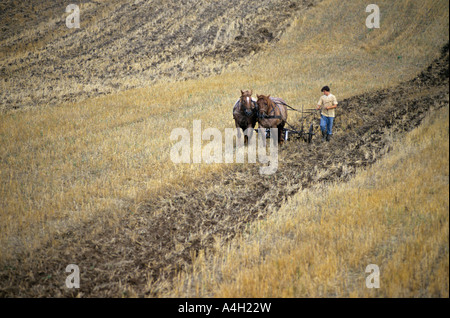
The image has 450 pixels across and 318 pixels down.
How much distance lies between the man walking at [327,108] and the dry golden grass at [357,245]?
421cm

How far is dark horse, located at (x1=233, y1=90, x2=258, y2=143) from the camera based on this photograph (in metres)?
10.9

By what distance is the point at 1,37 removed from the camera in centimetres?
3388

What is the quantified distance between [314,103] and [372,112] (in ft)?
11.0

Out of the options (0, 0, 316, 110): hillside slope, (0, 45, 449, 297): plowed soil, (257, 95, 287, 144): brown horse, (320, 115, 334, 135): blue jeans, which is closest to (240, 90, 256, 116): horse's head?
(257, 95, 287, 144): brown horse

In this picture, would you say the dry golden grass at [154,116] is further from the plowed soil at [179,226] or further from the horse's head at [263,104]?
the horse's head at [263,104]

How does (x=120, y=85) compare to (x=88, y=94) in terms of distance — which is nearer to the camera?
(x=88, y=94)

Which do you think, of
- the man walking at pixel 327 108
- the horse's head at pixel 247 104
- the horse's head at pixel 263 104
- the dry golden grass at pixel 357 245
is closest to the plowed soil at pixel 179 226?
the man walking at pixel 327 108

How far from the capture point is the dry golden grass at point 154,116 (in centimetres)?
817

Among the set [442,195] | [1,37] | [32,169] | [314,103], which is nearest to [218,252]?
[442,195]

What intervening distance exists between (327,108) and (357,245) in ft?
22.0

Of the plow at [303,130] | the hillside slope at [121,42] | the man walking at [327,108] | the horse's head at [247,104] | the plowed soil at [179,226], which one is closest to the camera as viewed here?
the plowed soil at [179,226]

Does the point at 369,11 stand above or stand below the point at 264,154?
above

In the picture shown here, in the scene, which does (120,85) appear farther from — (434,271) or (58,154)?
(434,271)

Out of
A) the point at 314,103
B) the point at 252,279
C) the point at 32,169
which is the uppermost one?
the point at 314,103
